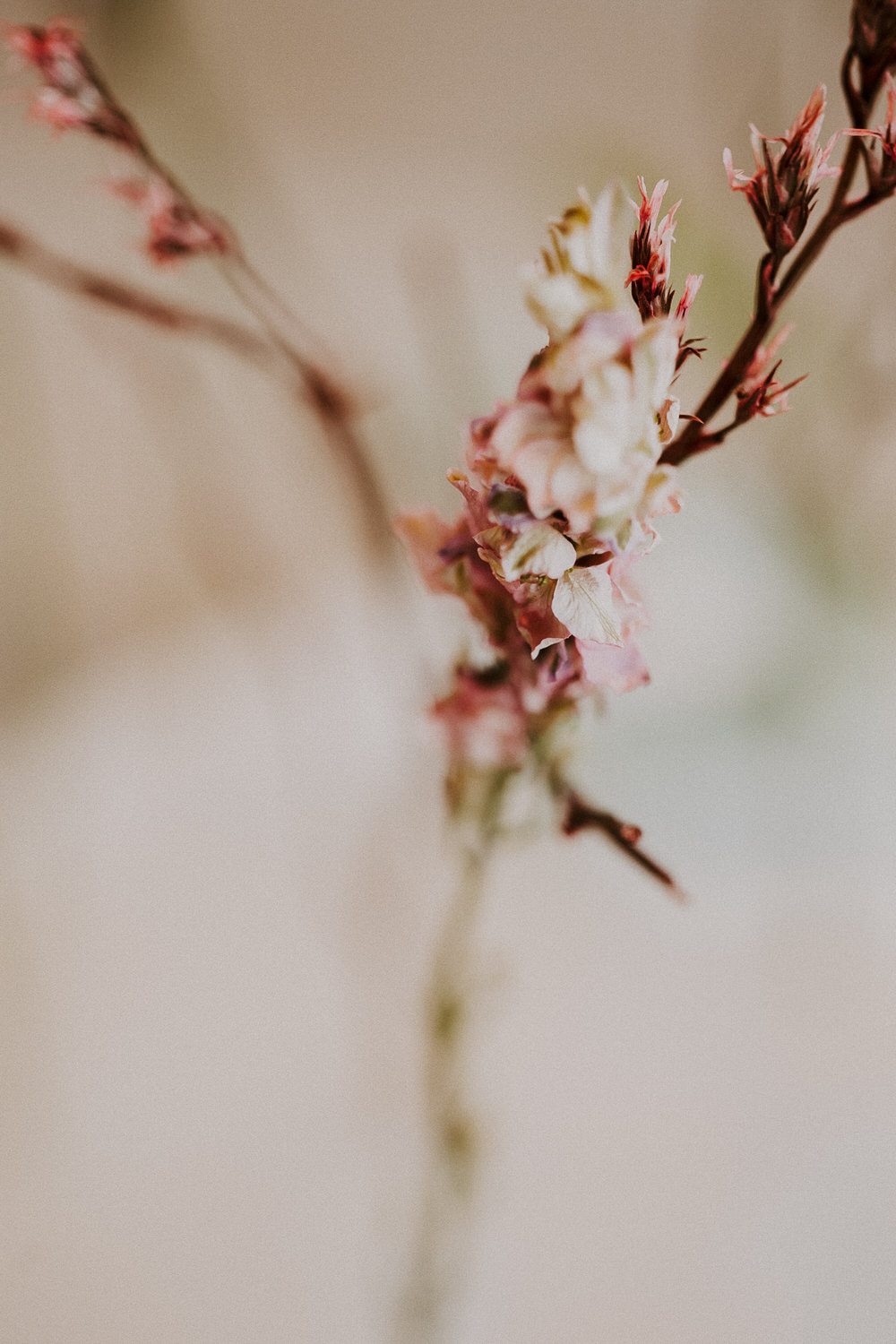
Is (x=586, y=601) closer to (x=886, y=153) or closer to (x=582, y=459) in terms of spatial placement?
(x=582, y=459)

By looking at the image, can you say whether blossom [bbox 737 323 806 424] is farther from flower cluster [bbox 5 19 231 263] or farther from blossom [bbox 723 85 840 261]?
flower cluster [bbox 5 19 231 263]

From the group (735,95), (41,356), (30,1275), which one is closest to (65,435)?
(41,356)

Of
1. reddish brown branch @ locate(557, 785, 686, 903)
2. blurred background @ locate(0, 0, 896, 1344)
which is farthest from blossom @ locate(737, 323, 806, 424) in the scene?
blurred background @ locate(0, 0, 896, 1344)

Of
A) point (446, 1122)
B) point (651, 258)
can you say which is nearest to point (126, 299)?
point (651, 258)

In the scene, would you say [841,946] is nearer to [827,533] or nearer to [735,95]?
[827,533]

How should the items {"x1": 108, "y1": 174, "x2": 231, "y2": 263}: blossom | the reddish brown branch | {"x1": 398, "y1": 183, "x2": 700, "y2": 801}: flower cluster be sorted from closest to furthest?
{"x1": 398, "y1": 183, "x2": 700, "y2": 801}: flower cluster, the reddish brown branch, {"x1": 108, "y1": 174, "x2": 231, "y2": 263}: blossom

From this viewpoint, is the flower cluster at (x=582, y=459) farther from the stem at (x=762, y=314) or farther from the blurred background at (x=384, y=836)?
the blurred background at (x=384, y=836)
